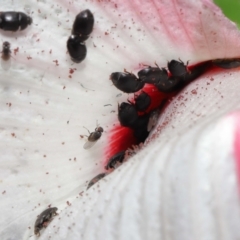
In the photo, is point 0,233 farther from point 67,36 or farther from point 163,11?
point 163,11

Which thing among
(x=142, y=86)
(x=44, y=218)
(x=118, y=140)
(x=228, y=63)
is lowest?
(x=44, y=218)

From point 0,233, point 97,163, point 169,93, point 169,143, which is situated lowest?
point 0,233

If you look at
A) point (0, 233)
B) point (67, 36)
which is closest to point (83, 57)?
point (67, 36)

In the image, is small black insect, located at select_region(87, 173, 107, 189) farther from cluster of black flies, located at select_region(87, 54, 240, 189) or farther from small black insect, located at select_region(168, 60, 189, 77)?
small black insect, located at select_region(168, 60, 189, 77)

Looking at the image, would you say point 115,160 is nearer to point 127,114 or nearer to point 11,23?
point 127,114

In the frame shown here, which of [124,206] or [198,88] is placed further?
[198,88]

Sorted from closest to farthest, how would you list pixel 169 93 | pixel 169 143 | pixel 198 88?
pixel 169 143 < pixel 198 88 < pixel 169 93

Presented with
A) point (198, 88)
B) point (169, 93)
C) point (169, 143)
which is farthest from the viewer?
point (169, 93)

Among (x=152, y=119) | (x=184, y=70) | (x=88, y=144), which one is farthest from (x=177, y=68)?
(x=88, y=144)
